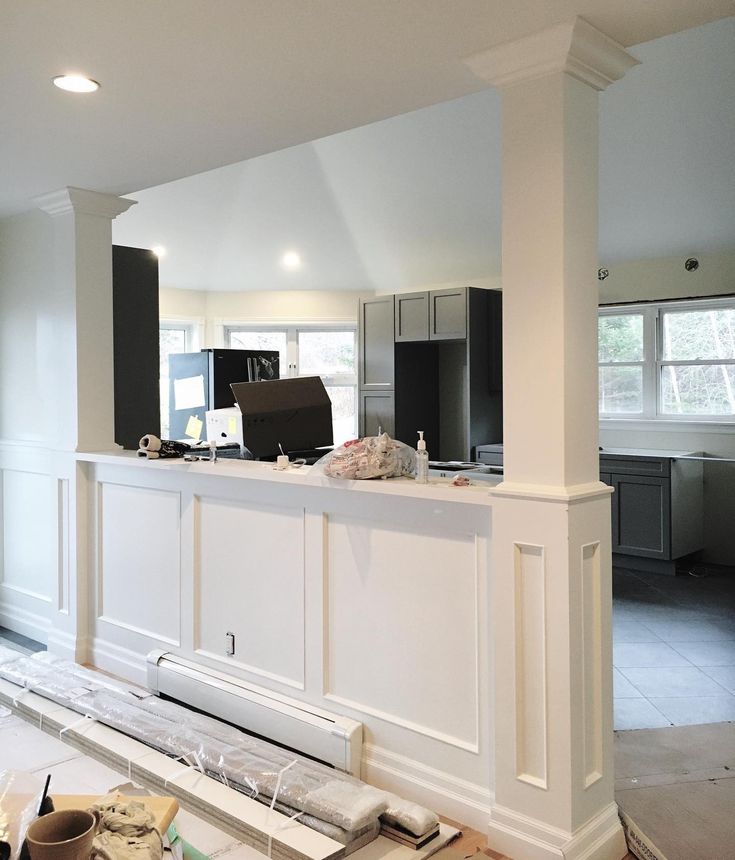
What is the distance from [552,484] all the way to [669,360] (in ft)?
14.1

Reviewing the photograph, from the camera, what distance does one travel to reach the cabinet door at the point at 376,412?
6.75 meters

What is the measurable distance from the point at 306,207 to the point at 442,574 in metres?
4.59

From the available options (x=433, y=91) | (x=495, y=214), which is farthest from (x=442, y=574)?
(x=495, y=214)

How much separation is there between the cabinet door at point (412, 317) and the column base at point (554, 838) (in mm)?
4678

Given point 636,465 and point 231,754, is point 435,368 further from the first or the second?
point 231,754

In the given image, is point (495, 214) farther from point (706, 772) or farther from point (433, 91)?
point (706, 772)

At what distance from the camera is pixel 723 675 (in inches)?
144

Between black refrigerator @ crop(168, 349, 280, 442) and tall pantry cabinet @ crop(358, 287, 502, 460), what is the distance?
36.6 inches

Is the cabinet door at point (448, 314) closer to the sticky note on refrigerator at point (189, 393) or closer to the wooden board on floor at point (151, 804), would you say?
the sticky note on refrigerator at point (189, 393)

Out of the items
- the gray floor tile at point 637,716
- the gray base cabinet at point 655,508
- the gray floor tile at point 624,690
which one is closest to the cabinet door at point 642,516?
the gray base cabinet at point 655,508

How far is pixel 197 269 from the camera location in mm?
7109

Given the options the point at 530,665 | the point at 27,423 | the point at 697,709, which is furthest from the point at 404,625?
the point at 27,423

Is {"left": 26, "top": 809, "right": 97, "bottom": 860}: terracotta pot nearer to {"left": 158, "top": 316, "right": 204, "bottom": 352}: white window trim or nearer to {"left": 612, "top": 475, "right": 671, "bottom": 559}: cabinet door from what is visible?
{"left": 612, "top": 475, "right": 671, "bottom": 559}: cabinet door

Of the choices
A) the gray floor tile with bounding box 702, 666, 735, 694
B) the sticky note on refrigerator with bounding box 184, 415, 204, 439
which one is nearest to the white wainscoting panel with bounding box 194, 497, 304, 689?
the gray floor tile with bounding box 702, 666, 735, 694
